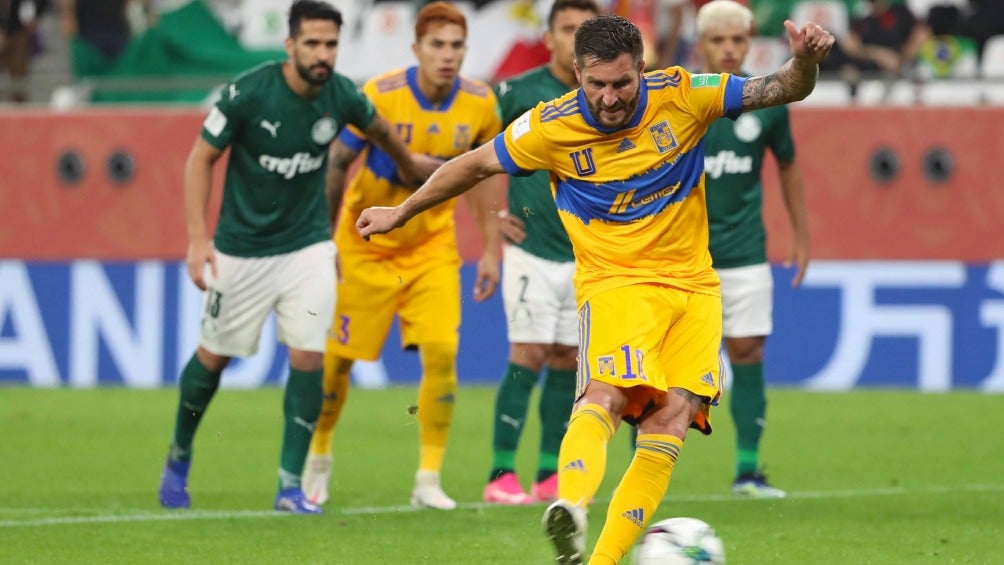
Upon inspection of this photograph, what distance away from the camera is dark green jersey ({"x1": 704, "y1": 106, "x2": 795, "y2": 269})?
340 inches

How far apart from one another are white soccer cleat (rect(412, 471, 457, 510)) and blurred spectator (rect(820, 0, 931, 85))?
846 cm

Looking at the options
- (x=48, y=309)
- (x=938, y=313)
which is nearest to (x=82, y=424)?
(x=48, y=309)

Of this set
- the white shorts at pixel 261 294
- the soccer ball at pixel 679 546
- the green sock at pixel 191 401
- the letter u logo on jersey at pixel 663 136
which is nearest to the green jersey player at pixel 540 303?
the white shorts at pixel 261 294

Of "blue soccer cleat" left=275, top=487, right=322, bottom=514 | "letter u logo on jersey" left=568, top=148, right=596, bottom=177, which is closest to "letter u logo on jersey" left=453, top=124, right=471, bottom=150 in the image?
"blue soccer cleat" left=275, top=487, right=322, bottom=514

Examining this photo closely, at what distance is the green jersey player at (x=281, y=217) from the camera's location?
780 centimetres

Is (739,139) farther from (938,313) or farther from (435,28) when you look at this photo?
(938,313)

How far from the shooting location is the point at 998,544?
7.04m

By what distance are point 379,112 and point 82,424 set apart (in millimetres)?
4318

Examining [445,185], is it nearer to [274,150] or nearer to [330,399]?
[274,150]

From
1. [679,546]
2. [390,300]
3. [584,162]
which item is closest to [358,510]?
[390,300]

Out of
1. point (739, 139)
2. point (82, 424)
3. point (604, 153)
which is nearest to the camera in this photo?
point (604, 153)

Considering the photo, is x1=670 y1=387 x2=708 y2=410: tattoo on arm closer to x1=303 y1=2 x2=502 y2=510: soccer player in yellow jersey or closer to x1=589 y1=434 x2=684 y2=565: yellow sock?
x1=589 y1=434 x2=684 y2=565: yellow sock

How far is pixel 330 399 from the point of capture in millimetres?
8766

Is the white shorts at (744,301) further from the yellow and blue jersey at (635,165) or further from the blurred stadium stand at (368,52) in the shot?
the blurred stadium stand at (368,52)
